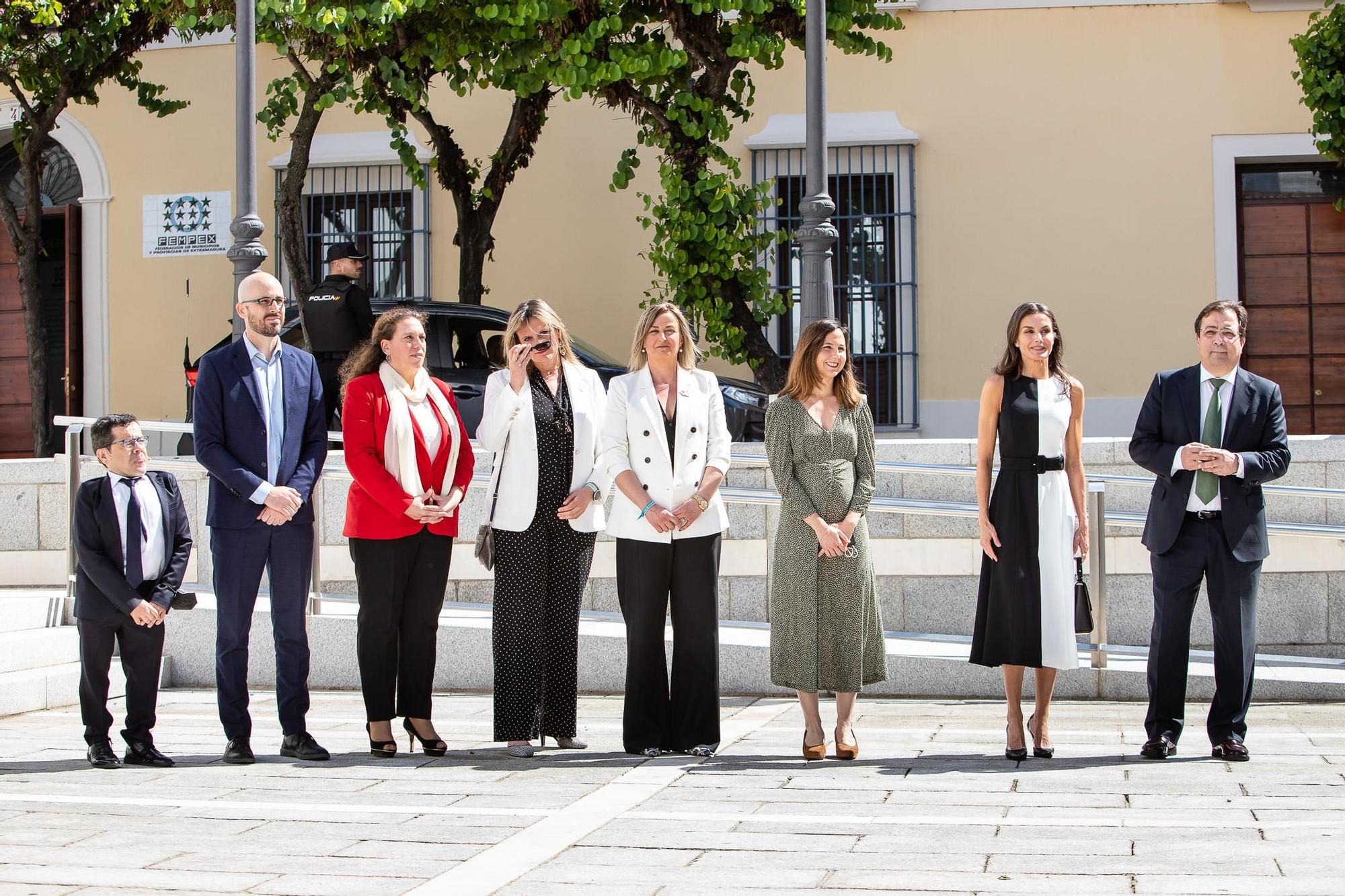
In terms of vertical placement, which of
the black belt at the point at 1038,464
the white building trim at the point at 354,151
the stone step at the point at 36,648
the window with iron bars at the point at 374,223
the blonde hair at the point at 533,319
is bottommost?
the stone step at the point at 36,648

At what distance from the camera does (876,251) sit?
1548 cm

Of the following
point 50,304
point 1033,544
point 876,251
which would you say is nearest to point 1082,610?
point 1033,544

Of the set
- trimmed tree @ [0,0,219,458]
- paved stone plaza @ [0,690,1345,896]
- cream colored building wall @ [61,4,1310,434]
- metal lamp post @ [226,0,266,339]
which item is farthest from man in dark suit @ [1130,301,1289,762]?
trimmed tree @ [0,0,219,458]

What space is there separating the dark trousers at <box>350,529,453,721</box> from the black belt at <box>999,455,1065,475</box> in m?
2.37

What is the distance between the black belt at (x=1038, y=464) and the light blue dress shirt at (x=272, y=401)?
302 cm

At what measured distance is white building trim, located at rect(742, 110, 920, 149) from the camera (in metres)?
15.3

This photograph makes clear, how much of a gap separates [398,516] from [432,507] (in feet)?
0.48

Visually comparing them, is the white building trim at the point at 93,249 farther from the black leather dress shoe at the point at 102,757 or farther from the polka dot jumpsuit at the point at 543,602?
the polka dot jumpsuit at the point at 543,602

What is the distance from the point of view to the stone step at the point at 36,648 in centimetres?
823

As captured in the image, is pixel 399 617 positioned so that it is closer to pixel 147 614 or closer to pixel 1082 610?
pixel 147 614

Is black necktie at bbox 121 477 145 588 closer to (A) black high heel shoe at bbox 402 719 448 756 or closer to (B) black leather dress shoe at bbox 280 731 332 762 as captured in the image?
(B) black leather dress shoe at bbox 280 731 332 762

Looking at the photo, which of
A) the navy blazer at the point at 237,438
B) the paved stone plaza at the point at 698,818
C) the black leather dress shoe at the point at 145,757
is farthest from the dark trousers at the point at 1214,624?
the black leather dress shoe at the point at 145,757

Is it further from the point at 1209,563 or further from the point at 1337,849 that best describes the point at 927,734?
the point at 1337,849

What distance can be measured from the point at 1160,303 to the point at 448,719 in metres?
9.75
